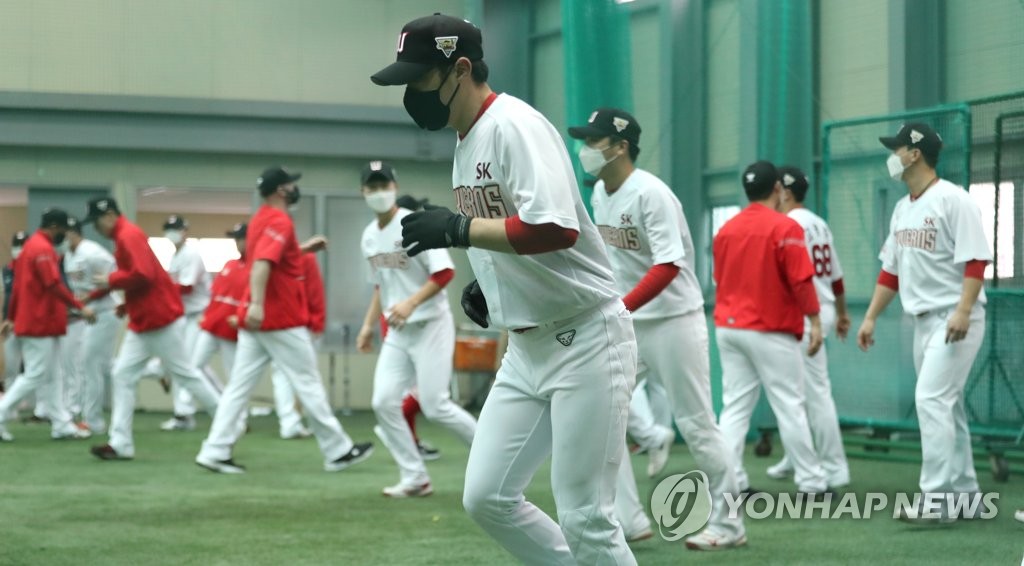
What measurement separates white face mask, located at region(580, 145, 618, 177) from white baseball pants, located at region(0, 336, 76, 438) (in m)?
8.54

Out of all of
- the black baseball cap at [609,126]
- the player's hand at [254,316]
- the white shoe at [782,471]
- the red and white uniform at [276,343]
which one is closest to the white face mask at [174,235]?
the red and white uniform at [276,343]

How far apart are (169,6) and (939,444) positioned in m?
12.9

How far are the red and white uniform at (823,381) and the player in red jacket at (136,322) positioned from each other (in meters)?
5.18

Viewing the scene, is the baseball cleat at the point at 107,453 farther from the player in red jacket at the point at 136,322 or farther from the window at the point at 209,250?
the window at the point at 209,250

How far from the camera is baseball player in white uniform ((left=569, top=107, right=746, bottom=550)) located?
634 cm

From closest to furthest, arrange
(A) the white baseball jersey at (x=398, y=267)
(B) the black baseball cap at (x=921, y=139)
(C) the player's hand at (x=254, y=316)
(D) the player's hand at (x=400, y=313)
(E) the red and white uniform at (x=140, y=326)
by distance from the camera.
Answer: (B) the black baseball cap at (x=921, y=139) → (D) the player's hand at (x=400, y=313) → (A) the white baseball jersey at (x=398, y=267) → (C) the player's hand at (x=254, y=316) → (E) the red and white uniform at (x=140, y=326)

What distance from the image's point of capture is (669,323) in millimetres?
6508

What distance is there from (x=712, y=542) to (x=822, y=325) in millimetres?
3480

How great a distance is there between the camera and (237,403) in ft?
32.1

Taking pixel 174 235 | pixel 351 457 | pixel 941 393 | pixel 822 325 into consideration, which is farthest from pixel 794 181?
pixel 174 235

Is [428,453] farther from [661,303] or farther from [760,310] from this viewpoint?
[661,303]

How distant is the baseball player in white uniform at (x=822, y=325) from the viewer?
9039mm

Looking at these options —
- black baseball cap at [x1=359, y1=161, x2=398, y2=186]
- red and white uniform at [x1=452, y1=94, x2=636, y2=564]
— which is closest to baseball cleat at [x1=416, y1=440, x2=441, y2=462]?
black baseball cap at [x1=359, y1=161, x2=398, y2=186]

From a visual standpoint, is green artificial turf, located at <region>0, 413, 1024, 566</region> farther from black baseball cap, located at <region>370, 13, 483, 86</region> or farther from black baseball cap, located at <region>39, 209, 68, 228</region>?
black baseball cap, located at <region>39, 209, 68, 228</region>
